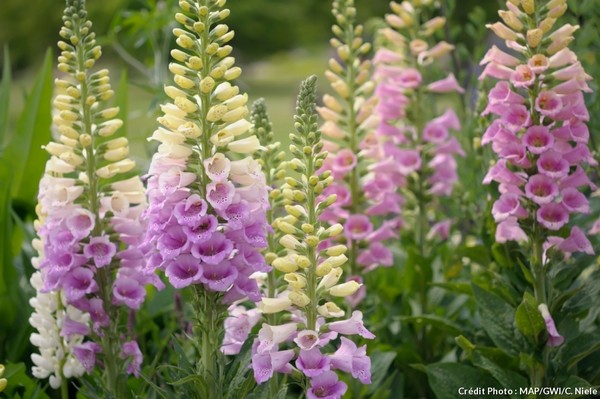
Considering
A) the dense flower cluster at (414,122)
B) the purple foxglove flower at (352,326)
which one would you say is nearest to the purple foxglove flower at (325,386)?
the purple foxglove flower at (352,326)

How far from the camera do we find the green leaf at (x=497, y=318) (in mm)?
2627

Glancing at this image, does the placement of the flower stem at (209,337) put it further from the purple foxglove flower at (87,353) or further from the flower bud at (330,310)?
the purple foxglove flower at (87,353)

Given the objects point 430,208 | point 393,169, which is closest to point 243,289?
point 393,169

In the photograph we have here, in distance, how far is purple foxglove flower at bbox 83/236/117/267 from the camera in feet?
7.56

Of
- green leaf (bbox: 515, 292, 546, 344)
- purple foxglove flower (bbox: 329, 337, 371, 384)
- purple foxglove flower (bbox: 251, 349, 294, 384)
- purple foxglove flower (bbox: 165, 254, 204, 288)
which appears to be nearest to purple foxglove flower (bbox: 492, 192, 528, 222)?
green leaf (bbox: 515, 292, 546, 344)

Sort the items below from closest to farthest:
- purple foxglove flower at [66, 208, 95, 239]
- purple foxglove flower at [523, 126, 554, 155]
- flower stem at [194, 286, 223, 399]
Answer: flower stem at [194, 286, 223, 399] < purple foxglove flower at [66, 208, 95, 239] < purple foxglove flower at [523, 126, 554, 155]

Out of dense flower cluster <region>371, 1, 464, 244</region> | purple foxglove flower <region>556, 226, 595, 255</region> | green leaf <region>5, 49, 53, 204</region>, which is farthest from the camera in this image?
green leaf <region>5, 49, 53, 204</region>

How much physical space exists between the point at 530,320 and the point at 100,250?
1.18 meters

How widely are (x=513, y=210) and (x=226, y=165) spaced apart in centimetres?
86

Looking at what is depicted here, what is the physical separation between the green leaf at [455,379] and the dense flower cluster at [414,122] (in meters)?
0.80

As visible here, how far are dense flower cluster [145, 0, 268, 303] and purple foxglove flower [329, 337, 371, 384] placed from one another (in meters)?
0.26

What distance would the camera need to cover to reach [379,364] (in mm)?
2863

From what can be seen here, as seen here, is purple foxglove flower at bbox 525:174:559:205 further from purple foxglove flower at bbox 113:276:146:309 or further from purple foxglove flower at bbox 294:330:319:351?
purple foxglove flower at bbox 113:276:146:309

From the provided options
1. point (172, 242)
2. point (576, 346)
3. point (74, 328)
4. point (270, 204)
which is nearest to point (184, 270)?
point (172, 242)
